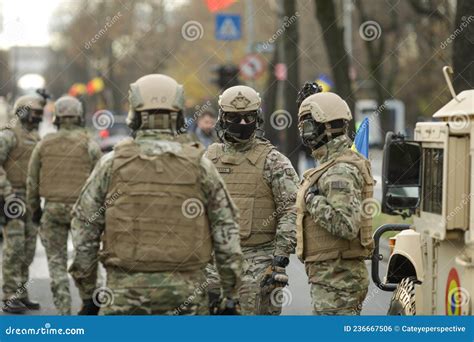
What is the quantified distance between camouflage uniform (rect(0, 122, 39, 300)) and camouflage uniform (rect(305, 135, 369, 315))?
5.15 m

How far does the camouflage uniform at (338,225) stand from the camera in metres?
6.66

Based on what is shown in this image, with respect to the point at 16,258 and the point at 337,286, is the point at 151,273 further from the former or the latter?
the point at 16,258

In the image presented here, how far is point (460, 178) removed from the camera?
5.87 m

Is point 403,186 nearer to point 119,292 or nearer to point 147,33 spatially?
point 119,292

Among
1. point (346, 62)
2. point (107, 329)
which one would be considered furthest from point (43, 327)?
point (346, 62)

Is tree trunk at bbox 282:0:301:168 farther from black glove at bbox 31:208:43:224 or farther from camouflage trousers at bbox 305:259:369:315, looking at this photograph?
camouflage trousers at bbox 305:259:369:315

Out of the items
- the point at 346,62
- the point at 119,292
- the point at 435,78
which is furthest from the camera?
the point at 435,78

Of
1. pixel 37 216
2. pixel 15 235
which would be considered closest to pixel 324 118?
pixel 37 216

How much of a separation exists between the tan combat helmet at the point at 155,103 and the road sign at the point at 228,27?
64.8 feet

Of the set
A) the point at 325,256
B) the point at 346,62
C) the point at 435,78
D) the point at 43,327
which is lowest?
the point at 43,327

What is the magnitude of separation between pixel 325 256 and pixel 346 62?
1559 cm

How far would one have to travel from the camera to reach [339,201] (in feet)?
21.8

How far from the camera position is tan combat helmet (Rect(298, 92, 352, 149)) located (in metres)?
6.94
